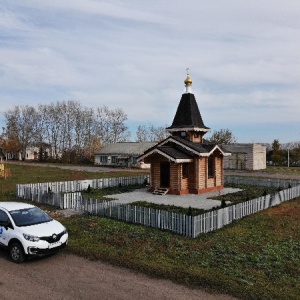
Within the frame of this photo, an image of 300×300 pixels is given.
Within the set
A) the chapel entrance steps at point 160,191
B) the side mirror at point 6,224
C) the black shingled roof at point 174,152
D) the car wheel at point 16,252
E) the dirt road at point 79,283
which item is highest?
the black shingled roof at point 174,152

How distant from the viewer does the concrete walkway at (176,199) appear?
22.1 meters

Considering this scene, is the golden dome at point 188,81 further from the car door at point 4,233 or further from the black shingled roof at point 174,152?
the car door at point 4,233

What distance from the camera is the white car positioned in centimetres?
1109

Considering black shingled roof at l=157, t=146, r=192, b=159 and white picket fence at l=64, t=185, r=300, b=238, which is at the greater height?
black shingled roof at l=157, t=146, r=192, b=159

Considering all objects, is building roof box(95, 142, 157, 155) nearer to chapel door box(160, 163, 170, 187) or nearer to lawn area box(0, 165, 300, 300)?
chapel door box(160, 163, 170, 187)

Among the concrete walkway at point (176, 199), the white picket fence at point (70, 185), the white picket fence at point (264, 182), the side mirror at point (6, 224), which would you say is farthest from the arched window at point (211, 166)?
the side mirror at point (6, 224)

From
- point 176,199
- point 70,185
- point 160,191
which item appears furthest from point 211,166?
point 70,185

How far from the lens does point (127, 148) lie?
6481cm

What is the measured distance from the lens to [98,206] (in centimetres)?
1836

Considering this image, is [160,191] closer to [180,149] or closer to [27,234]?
[180,149]

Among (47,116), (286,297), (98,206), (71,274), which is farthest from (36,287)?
(47,116)

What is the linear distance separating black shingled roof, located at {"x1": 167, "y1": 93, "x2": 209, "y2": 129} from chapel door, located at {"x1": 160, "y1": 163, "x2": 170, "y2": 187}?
155 inches

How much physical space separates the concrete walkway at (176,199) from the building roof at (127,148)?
3520 cm

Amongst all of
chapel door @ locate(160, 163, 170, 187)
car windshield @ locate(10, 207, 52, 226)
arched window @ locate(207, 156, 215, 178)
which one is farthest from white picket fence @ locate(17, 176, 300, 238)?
chapel door @ locate(160, 163, 170, 187)
